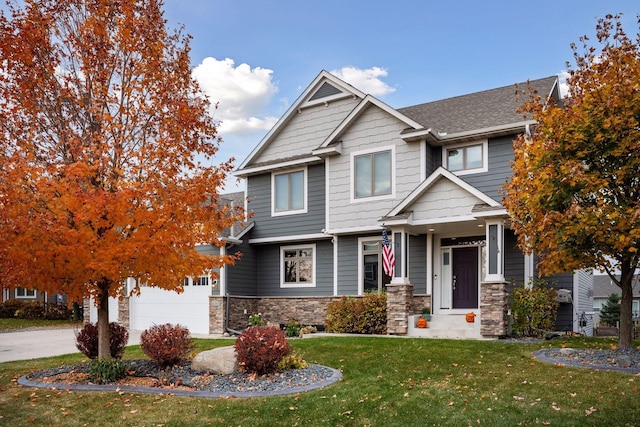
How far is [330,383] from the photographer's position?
28.6ft

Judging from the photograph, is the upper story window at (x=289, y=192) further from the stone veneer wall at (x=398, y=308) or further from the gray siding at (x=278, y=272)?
the stone veneer wall at (x=398, y=308)

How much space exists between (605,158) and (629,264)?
2386 millimetres

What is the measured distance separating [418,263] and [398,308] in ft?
7.19

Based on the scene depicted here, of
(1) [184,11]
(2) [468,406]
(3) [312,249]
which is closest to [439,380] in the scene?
(2) [468,406]

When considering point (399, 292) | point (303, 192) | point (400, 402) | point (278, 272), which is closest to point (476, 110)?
point (303, 192)

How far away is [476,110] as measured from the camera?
18.2 meters

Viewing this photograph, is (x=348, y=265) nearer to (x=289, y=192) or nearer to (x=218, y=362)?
(x=289, y=192)

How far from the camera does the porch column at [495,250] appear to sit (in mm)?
14316

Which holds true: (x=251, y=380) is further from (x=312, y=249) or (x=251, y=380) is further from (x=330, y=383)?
(x=312, y=249)

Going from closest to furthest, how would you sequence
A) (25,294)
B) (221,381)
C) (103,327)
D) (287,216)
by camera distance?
1. (221,381)
2. (103,327)
3. (287,216)
4. (25,294)

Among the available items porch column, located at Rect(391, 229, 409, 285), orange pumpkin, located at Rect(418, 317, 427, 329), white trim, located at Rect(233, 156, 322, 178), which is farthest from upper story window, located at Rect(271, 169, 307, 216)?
orange pumpkin, located at Rect(418, 317, 427, 329)

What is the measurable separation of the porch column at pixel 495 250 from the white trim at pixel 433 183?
1.86 ft

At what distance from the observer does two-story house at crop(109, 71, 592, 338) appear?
1555 centimetres

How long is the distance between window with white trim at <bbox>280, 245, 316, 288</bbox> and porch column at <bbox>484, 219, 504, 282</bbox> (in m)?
7.03
